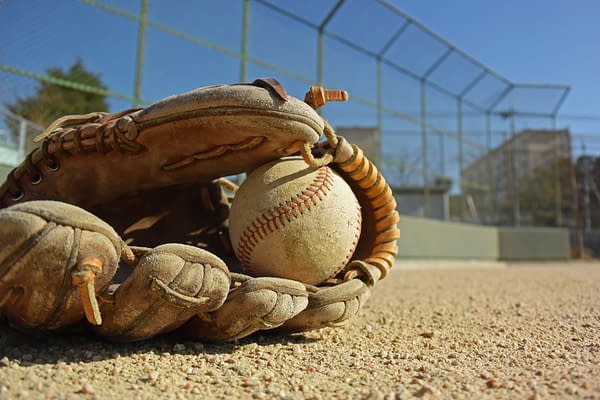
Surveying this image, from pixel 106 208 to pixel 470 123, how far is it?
8671mm

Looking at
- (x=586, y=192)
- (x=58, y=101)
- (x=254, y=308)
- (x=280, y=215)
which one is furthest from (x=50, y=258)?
(x=586, y=192)

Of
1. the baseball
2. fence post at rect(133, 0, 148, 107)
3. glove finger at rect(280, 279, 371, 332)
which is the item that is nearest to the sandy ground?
A: glove finger at rect(280, 279, 371, 332)

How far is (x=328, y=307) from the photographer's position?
146cm

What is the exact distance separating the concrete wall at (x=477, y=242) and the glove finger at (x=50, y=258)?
585 centimetres

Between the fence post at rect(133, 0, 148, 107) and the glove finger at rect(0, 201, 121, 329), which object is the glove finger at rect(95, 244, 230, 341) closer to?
the glove finger at rect(0, 201, 121, 329)

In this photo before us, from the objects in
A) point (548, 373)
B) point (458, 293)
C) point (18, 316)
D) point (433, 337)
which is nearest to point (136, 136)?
point (18, 316)

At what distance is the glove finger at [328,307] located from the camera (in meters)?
1.45

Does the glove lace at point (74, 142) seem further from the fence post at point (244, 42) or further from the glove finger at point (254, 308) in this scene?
the fence post at point (244, 42)

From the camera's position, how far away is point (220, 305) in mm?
1235

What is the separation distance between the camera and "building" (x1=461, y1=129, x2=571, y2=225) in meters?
9.48

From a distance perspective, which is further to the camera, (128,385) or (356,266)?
(356,266)

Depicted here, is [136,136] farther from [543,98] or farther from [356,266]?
[543,98]

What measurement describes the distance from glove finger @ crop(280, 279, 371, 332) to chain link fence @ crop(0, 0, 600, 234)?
2909 mm

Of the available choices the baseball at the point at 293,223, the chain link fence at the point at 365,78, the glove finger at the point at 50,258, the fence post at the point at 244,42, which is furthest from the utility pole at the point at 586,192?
the glove finger at the point at 50,258
